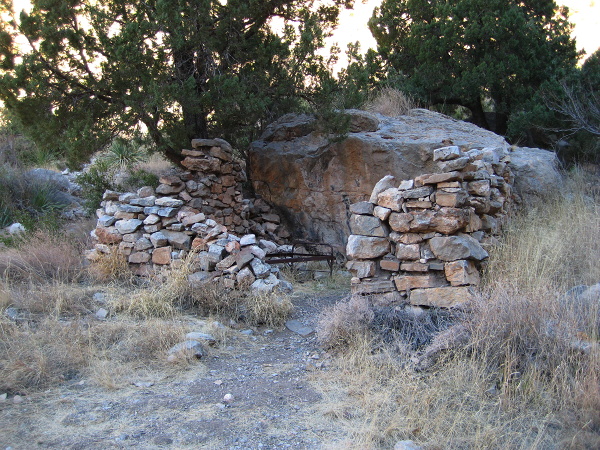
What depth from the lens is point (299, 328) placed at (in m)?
5.87

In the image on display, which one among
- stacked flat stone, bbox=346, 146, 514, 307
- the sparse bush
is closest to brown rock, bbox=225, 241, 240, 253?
stacked flat stone, bbox=346, 146, 514, 307

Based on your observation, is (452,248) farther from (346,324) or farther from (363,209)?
(346,324)

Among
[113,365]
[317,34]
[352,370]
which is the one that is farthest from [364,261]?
[317,34]

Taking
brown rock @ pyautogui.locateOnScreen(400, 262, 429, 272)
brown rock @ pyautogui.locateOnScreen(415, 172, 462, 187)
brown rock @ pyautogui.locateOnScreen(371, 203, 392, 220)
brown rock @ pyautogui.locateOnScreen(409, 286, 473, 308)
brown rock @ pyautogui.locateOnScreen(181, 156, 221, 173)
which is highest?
brown rock @ pyautogui.locateOnScreen(181, 156, 221, 173)

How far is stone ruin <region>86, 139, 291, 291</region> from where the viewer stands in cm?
662

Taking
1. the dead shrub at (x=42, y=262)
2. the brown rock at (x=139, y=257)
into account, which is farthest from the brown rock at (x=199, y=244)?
the dead shrub at (x=42, y=262)

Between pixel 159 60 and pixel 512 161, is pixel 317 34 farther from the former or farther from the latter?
pixel 512 161

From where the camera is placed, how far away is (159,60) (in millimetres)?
8133

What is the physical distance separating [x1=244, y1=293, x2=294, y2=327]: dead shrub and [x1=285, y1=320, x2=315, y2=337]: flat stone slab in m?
0.08

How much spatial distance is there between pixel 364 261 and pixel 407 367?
5.55ft

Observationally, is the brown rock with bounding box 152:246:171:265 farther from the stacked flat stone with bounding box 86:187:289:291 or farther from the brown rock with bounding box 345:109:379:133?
the brown rock with bounding box 345:109:379:133

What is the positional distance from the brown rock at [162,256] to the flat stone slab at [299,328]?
2020 millimetres

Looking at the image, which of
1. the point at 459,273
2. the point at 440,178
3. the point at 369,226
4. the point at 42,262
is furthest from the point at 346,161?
the point at 42,262

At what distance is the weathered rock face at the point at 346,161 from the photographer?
8547 mm
